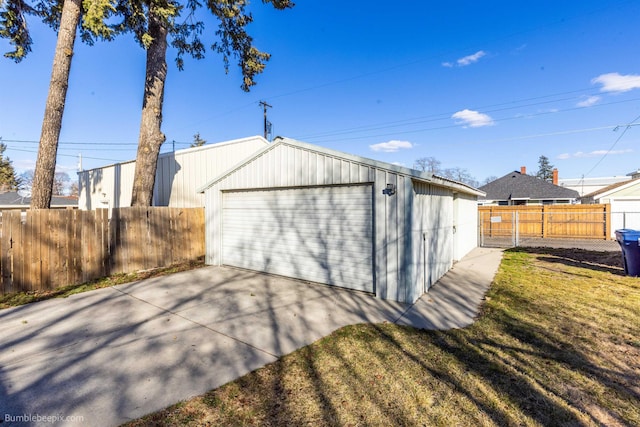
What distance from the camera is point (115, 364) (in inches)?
122

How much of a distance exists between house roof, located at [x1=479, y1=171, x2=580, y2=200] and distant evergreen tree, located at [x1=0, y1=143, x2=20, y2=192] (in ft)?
164

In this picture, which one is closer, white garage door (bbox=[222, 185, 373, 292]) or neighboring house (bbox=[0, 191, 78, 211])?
white garage door (bbox=[222, 185, 373, 292])

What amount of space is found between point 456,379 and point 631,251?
7210 mm

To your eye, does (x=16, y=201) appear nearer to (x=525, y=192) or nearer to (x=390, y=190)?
(x=390, y=190)

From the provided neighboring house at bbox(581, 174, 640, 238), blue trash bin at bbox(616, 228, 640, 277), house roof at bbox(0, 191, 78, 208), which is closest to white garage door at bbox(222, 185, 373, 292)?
blue trash bin at bbox(616, 228, 640, 277)

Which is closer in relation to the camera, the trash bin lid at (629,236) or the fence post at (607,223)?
the trash bin lid at (629,236)

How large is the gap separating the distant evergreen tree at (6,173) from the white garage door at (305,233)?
41460 millimetres

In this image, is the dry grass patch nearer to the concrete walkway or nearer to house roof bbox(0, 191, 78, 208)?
the concrete walkway

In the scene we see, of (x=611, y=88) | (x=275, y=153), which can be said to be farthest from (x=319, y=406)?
(x=611, y=88)

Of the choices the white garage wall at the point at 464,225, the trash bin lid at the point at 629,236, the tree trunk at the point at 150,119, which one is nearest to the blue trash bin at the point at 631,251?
the trash bin lid at the point at 629,236

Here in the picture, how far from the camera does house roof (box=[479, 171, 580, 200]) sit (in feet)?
66.4

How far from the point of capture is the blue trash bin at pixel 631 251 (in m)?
6.70

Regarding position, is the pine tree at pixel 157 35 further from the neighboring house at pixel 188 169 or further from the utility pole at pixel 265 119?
the utility pole at pixel 265 119

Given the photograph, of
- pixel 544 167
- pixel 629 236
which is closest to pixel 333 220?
pixel 629 236
